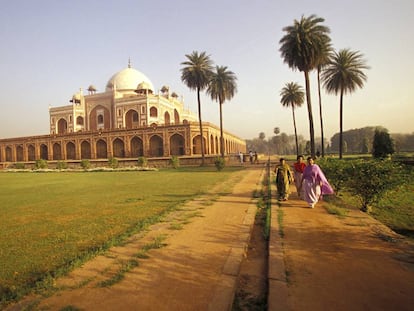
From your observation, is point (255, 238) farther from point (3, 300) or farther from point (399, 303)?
point (3, 300)

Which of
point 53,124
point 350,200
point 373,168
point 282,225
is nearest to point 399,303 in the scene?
point 282,225

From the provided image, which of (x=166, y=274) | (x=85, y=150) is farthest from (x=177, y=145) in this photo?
(x=166, y=274)

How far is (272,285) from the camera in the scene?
2.68 metres

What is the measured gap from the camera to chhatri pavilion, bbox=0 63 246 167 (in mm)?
36344

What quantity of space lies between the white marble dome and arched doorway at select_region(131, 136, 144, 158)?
533 inches

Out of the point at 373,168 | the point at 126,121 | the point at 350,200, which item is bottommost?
the point at 350,200

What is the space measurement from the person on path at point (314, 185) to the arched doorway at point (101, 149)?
37.2 metres

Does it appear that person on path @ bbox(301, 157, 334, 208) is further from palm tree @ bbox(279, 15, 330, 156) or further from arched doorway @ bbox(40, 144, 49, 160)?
arched doorway @ bbox(40, 144, 49, 160)

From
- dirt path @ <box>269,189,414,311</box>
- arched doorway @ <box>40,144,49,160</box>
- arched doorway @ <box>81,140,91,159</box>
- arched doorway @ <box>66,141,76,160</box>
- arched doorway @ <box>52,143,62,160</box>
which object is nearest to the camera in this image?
Answer: dirt path @ <box>269,189,414,311</box>

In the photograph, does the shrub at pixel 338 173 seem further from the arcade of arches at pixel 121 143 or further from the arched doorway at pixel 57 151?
the arched doorway at pixel 57 151

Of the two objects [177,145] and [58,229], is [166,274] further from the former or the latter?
[177,145]

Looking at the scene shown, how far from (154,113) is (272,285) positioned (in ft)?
139

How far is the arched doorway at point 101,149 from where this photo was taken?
3938 centimetres

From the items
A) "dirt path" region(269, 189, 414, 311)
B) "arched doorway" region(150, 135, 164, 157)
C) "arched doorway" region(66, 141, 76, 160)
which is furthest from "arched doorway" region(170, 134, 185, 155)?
"dirt path" region(269, 189, 414, 311)
